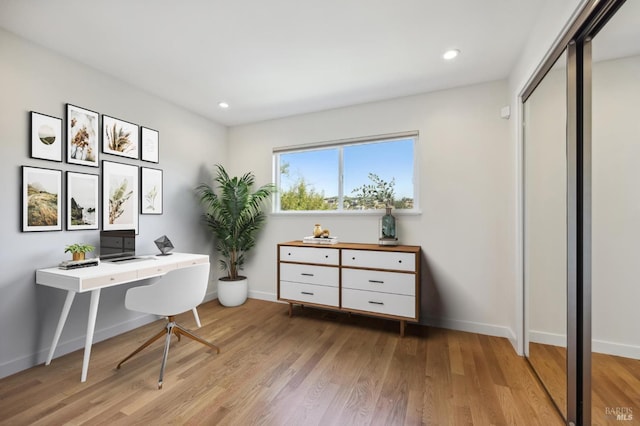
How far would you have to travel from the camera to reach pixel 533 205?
1999 millimetres

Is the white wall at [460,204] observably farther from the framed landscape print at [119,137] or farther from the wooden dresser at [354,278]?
the framed landscape print at [119,137]

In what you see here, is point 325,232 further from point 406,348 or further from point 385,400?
point 385,400

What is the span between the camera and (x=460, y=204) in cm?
285

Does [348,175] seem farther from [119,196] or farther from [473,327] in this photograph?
[119,196]

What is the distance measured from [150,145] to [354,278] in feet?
8.88

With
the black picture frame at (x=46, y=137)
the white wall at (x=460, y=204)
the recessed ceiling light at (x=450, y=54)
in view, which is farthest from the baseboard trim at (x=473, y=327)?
the black picture frame at (x=46, y=137)

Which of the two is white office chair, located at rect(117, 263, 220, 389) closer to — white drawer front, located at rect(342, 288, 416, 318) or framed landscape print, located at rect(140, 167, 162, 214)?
framed landscape print, located at rect(140, 167, 162, 214)

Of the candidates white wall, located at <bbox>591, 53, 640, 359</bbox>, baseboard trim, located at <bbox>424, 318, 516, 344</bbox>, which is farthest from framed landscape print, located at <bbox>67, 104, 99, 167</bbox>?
baseboard trim, located at <bbox>424, 318, 516, 344</bbox>

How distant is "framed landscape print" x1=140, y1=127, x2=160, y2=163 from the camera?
2.98m

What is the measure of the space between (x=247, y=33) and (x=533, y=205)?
2490mm

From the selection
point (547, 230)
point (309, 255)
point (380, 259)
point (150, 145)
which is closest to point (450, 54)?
point (547, 230)

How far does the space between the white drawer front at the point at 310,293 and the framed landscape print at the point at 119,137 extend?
7.17ft

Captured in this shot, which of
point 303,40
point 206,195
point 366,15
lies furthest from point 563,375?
point 206,195

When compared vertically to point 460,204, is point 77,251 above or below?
below
